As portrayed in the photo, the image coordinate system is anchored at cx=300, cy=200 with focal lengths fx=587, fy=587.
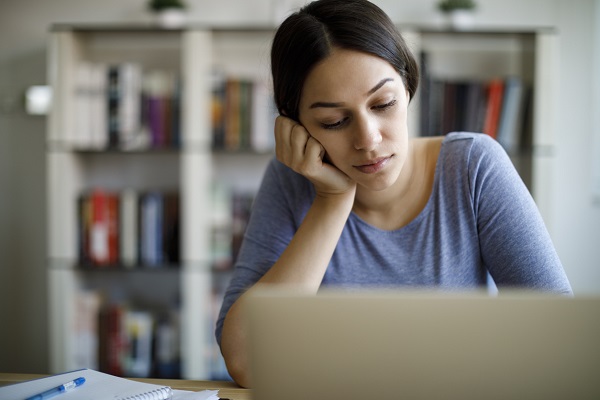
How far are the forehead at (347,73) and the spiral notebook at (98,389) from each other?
0.54 m

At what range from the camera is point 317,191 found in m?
1.20

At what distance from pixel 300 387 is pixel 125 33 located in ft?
8.23

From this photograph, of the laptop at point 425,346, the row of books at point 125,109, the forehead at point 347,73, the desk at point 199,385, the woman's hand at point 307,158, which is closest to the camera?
the laptop at point 425,346

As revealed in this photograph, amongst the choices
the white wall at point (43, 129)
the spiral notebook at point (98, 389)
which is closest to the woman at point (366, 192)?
the spiral notebook at point (98, 389)

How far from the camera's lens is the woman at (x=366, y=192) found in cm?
105

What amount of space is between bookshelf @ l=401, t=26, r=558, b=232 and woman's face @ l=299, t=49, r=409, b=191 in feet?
4.13

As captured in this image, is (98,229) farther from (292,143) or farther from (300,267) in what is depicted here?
(300,267)

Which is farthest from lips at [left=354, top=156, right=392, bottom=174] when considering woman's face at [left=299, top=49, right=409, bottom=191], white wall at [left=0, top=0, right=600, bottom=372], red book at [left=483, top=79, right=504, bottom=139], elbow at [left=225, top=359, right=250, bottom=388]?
white wall at [left=0, top=0, right=600, bottom=372]

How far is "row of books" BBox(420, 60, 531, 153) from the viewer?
242 cm

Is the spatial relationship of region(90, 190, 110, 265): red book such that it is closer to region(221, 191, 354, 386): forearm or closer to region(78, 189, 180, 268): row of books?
region(78, 189, 180, 268): row of books

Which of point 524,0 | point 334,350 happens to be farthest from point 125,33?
point 334,350

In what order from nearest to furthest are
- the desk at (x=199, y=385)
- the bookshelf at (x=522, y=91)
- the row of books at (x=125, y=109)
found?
the desk at (x=199, y=385), the bookshelf at (x=522, y=91), the row of books at (x=125, y=109)

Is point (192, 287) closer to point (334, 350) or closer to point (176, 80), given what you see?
point (176, 80)

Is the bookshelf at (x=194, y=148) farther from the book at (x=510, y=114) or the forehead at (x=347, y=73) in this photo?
the forehead at (x=347, y=73)
